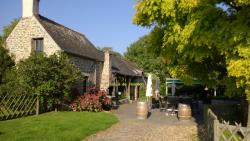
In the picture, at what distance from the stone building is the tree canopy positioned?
37.6 feet

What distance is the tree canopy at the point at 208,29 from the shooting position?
11.4 meters

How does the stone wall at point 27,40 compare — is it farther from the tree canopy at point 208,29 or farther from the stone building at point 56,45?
the tree canopy at point 208,29

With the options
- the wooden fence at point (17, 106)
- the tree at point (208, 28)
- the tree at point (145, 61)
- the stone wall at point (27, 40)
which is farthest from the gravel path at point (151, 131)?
the tree at point (145, 61)

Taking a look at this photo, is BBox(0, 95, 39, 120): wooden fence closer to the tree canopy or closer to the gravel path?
the gravel path

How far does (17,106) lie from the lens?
1988 centimetres

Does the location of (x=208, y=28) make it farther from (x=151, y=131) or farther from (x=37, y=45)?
(x=37, y=45)

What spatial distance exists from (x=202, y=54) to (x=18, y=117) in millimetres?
11073

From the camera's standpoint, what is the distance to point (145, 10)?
595 inches

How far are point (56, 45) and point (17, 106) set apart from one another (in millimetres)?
6734

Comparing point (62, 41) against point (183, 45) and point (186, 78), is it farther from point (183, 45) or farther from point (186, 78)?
point (183, 45)

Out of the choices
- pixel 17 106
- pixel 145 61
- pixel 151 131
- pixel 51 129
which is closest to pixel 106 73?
pixel 17 106

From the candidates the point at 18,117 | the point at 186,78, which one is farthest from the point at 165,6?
the point at 18,117

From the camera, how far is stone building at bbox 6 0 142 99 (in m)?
26.0

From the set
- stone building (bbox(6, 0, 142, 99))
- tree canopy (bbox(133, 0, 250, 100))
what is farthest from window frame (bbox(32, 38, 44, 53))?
tree canopy (bbox(133, 0, 250, 100))
